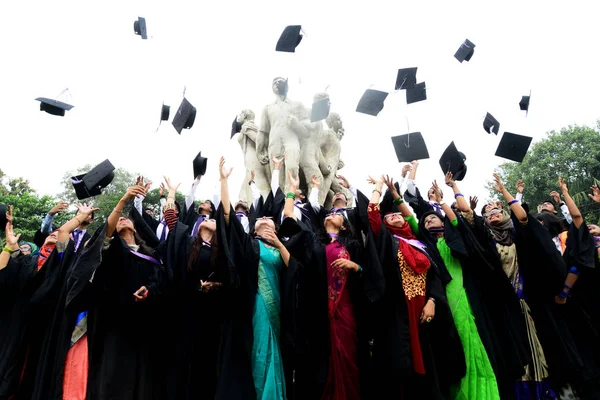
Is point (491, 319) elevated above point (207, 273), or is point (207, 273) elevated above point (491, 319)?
point (207, 273)

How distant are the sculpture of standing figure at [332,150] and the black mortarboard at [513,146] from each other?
357cm

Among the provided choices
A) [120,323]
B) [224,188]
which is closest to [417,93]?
[224,188]

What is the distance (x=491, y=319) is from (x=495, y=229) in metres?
0.88

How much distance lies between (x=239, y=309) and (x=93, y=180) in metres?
2.34

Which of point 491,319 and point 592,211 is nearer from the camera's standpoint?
point 491,319

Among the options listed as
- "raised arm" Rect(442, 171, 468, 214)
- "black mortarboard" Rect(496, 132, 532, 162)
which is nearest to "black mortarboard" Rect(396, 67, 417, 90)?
"black mortarboard" Rect(496, 132, 532, 162)

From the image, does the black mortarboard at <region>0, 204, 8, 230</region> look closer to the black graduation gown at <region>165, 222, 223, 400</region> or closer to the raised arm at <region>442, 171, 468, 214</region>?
the black graduation gown at <region>165, 222, 223, 400</region>

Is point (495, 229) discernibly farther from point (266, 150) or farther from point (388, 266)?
point (266, 150)

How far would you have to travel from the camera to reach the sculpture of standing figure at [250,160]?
775 cm

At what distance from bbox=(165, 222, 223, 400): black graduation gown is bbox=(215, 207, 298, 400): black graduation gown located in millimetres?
112

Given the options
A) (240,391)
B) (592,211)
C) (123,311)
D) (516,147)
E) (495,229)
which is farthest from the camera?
(592,211)

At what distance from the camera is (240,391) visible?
277cm

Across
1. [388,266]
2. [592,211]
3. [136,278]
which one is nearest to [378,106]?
[388,266]

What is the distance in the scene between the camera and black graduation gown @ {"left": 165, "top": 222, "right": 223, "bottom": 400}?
2.94 metres
